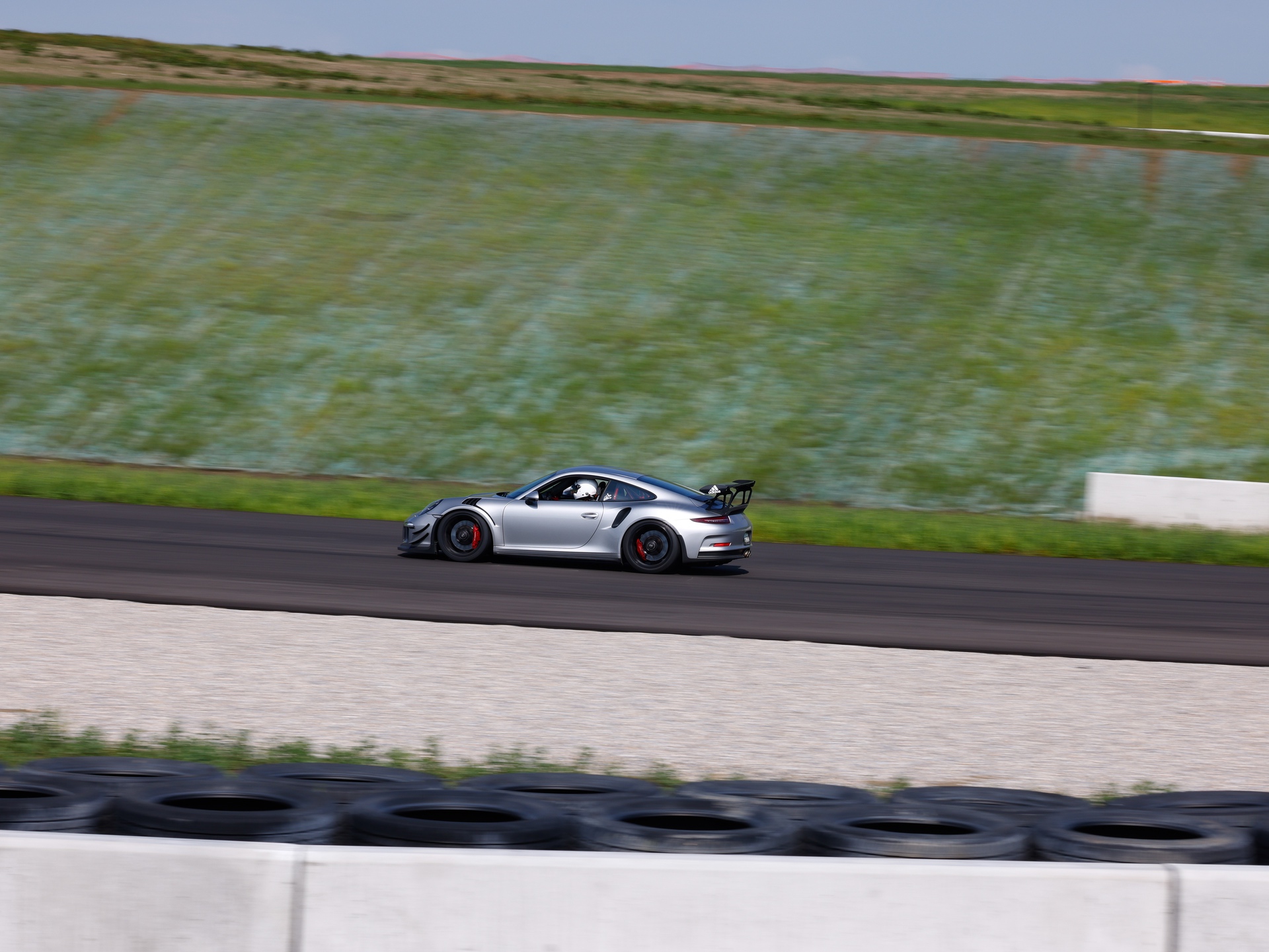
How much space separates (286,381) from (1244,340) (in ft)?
68.9

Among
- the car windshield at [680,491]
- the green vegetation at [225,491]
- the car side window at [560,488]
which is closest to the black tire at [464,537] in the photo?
the car side window at [560,488]

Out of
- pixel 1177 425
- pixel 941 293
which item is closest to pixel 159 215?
pixel 941 293

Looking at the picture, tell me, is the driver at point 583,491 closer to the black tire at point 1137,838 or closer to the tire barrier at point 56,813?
the black tire at point 1137,838

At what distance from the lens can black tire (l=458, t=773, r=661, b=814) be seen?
5.73 meters

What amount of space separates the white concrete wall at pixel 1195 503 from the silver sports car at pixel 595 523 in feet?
30.5

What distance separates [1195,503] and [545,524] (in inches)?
452

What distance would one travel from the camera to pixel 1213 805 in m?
5.79

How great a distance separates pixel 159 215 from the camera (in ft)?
122

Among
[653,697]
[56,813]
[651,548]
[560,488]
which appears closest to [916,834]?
[56,813]

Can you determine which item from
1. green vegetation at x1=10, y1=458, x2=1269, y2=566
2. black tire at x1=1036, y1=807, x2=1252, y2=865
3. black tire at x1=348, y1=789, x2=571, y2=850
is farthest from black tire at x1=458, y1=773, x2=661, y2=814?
green vegetation at x1=10, y1=458, x2=1269, y2=566

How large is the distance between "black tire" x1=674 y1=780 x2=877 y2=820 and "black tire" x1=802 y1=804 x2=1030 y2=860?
14.5 inches

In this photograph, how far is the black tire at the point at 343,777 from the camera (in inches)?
226

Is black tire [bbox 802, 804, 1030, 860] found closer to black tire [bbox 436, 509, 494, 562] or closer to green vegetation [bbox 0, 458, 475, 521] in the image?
black tire [bbox 436, 509, 494, 562]

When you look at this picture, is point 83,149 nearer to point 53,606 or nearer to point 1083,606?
point 53,606
